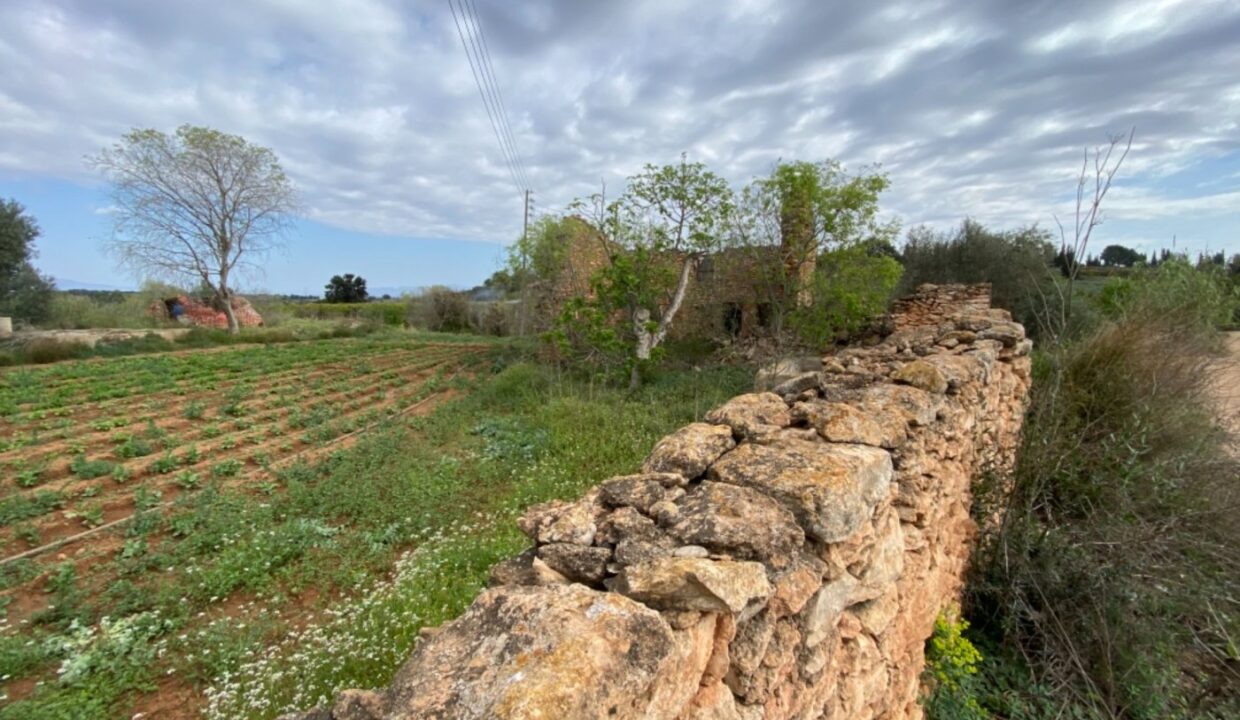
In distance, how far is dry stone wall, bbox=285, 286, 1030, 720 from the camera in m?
0.98

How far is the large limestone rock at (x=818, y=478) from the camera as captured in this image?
1580mm

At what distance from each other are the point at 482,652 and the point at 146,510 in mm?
6440

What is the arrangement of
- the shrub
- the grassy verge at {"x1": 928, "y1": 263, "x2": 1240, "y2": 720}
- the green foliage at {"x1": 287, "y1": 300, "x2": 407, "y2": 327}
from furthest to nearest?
the green foliage at {"x1": 287, "y1": 300, "x2": 407, "y2": 327}, the shrub, the grassy verge at {"x1": 928, "y1": 263, "x2": 1240, "y2": 720}

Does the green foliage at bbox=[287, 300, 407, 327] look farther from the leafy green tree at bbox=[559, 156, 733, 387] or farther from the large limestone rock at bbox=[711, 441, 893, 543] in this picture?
the large limestone rock at bbox=[711, 441, 893, 543]

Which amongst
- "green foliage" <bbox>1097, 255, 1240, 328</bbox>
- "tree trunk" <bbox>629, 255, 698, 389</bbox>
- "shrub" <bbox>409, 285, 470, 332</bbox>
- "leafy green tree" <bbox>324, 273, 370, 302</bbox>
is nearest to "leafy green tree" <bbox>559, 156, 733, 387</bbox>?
"tree trunk" <bbox>629, 255, 698, 389</bbox>

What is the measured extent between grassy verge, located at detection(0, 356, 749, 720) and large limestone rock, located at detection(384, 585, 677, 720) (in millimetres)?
2201

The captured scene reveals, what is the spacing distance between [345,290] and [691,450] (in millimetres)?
48849

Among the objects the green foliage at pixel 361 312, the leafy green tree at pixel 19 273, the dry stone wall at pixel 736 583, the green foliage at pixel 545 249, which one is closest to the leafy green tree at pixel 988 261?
the green foliage at pixel 545 249

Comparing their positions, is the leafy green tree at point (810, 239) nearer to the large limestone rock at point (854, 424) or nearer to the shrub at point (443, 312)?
the large limestone rock at point (854, 424)

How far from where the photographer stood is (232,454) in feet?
23.5

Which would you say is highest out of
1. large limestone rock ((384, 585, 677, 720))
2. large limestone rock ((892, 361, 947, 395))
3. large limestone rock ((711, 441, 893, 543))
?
large limestone rock ((892, 361, 947, 395))

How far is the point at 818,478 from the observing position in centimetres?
166

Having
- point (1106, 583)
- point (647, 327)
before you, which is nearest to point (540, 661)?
point (1106, 583)

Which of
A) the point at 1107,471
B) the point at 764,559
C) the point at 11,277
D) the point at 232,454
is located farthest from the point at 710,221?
the point at 11,277
